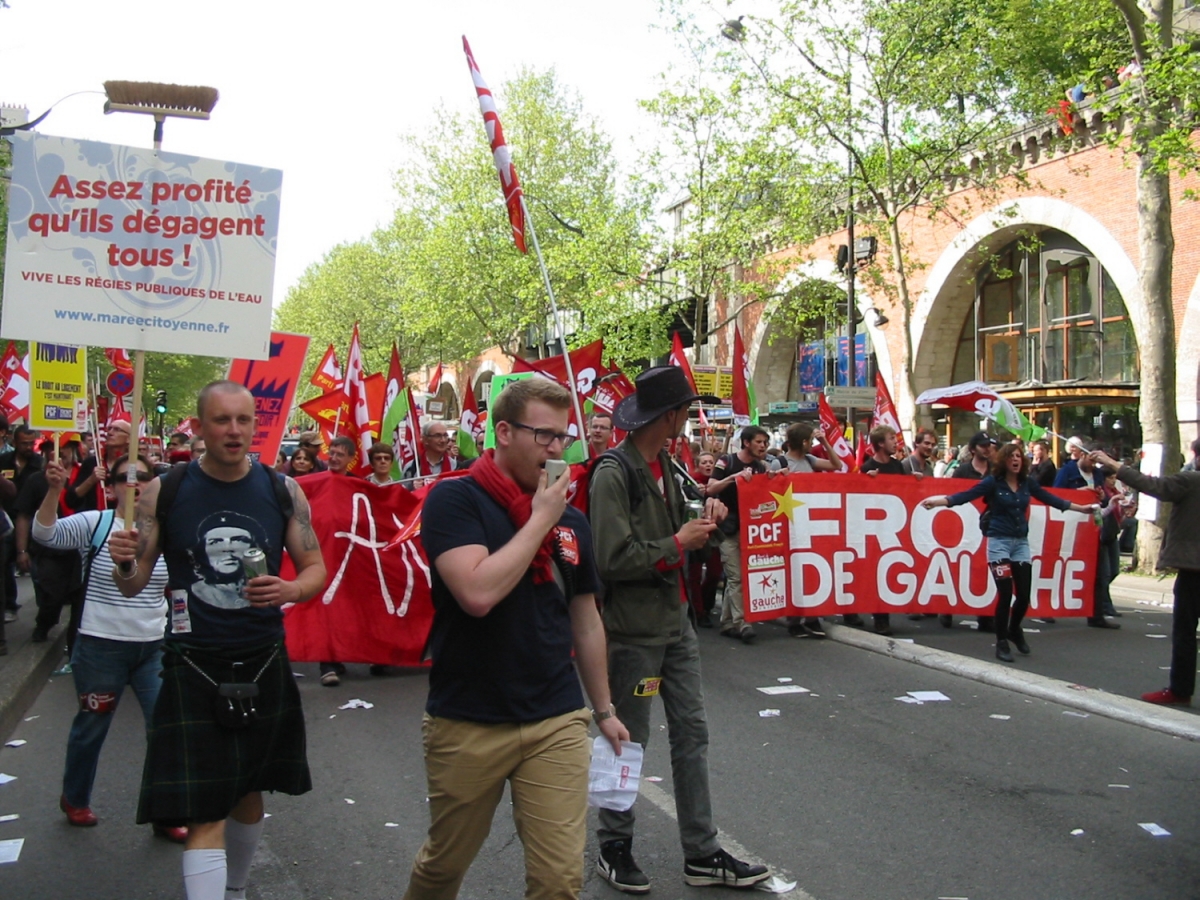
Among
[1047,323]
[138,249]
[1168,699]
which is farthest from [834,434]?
[1047,323]

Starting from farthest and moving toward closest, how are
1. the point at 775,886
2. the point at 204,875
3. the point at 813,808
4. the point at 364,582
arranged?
the point at 364,582
the point at 813,808
the point at 775,886
the point at 204,875

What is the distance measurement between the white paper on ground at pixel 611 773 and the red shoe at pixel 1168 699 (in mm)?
5178

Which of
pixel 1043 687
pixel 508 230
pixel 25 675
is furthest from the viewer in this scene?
pixel 508 230

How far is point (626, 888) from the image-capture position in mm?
4246

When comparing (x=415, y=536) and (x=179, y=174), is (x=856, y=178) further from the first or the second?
(x=179, y=174)

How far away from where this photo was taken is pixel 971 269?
27.7 m

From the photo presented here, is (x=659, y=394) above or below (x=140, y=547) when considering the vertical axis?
above

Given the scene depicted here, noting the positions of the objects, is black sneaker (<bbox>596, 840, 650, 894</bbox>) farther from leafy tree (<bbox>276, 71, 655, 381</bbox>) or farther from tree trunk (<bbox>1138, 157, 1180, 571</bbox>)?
leafy tree (<bbox>276, 71, 655, 381</bbox>)

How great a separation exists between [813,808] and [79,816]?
11.0 feet

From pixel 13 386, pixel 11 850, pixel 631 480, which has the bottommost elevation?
pixel 11 850

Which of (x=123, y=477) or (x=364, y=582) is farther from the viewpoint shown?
(x=364, y=582)

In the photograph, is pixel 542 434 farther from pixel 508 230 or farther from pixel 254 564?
pixel 508 230

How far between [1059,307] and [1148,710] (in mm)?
20356

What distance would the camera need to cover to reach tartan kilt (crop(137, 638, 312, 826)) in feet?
10.9
